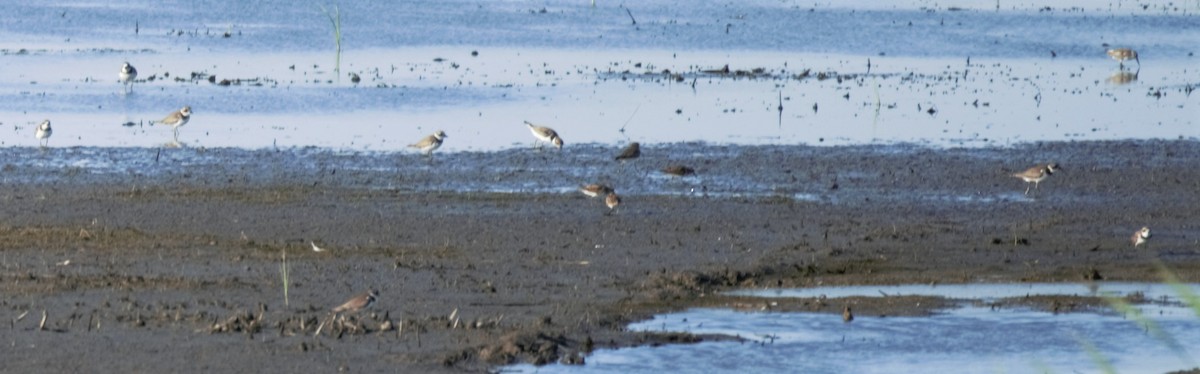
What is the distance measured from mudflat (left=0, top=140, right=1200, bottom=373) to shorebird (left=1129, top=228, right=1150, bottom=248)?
9 cm

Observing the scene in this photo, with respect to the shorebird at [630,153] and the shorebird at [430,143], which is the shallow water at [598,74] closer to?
the shorebird at [430,143]

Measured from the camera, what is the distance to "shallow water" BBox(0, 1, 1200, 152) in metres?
19.5

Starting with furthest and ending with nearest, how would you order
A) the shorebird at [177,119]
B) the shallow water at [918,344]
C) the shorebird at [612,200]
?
the shorebird at [177,119]
the shorebird at [612,200]
the shallow water at [918,344]

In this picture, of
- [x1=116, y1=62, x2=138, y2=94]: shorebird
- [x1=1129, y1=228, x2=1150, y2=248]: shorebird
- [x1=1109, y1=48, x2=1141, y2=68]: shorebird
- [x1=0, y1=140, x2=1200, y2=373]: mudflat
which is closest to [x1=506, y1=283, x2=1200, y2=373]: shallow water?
[x1=0, y1=140, x2=1200, y2=373]: mudflat

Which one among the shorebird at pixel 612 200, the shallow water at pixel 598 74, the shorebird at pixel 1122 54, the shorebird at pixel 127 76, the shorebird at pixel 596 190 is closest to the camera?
the shorebird at pixel 612 200

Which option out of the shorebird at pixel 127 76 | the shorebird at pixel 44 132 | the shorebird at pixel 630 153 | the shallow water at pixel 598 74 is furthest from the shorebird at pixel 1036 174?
the shorebird at pixel 127 76

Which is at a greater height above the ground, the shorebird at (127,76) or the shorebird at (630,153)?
the shorebird at (127,76)

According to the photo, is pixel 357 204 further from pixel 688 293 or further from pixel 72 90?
pixel 72 90

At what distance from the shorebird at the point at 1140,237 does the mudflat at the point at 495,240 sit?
0.29 ft

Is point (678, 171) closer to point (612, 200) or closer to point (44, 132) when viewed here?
point (612, 200)

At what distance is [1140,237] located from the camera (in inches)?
505

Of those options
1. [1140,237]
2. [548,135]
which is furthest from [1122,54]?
[1140,237]

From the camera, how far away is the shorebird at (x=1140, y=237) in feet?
41.9

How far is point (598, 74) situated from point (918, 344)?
51.7ft
